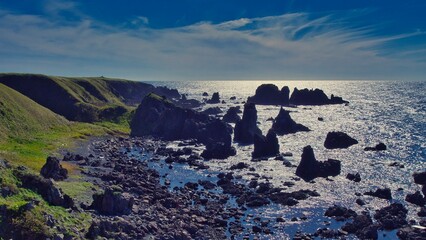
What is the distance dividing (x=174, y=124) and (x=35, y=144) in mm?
60262

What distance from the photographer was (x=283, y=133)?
534 feet

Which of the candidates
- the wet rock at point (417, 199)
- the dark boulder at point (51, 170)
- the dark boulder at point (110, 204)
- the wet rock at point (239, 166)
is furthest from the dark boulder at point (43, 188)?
the wet rock at point (417, 199)

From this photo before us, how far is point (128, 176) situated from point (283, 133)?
87116 mm

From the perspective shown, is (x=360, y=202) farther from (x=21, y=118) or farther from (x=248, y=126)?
(x=21, y=118)

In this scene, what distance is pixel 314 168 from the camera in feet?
318

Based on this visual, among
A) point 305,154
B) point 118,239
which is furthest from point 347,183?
point 118,239

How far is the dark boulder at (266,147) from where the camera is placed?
121 metres

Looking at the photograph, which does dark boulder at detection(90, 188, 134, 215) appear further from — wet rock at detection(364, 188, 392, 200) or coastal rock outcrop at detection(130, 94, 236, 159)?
coastal rock outcrop at detection(130, 94, 236, 159)

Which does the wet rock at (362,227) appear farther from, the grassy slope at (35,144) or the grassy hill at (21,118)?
the grassy hill at (21,118)

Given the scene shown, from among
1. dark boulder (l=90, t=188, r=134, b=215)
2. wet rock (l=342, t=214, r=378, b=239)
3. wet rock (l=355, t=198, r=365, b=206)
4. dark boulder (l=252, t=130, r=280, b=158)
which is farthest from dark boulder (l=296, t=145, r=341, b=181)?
dark boulder (l=90, t=188, r=134, b=215)

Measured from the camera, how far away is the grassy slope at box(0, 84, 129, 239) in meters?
46.3

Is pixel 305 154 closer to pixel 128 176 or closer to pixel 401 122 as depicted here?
pixel 128 176

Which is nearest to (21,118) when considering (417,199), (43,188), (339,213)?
(43,188)

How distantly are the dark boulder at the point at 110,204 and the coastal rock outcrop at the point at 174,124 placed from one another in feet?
271
